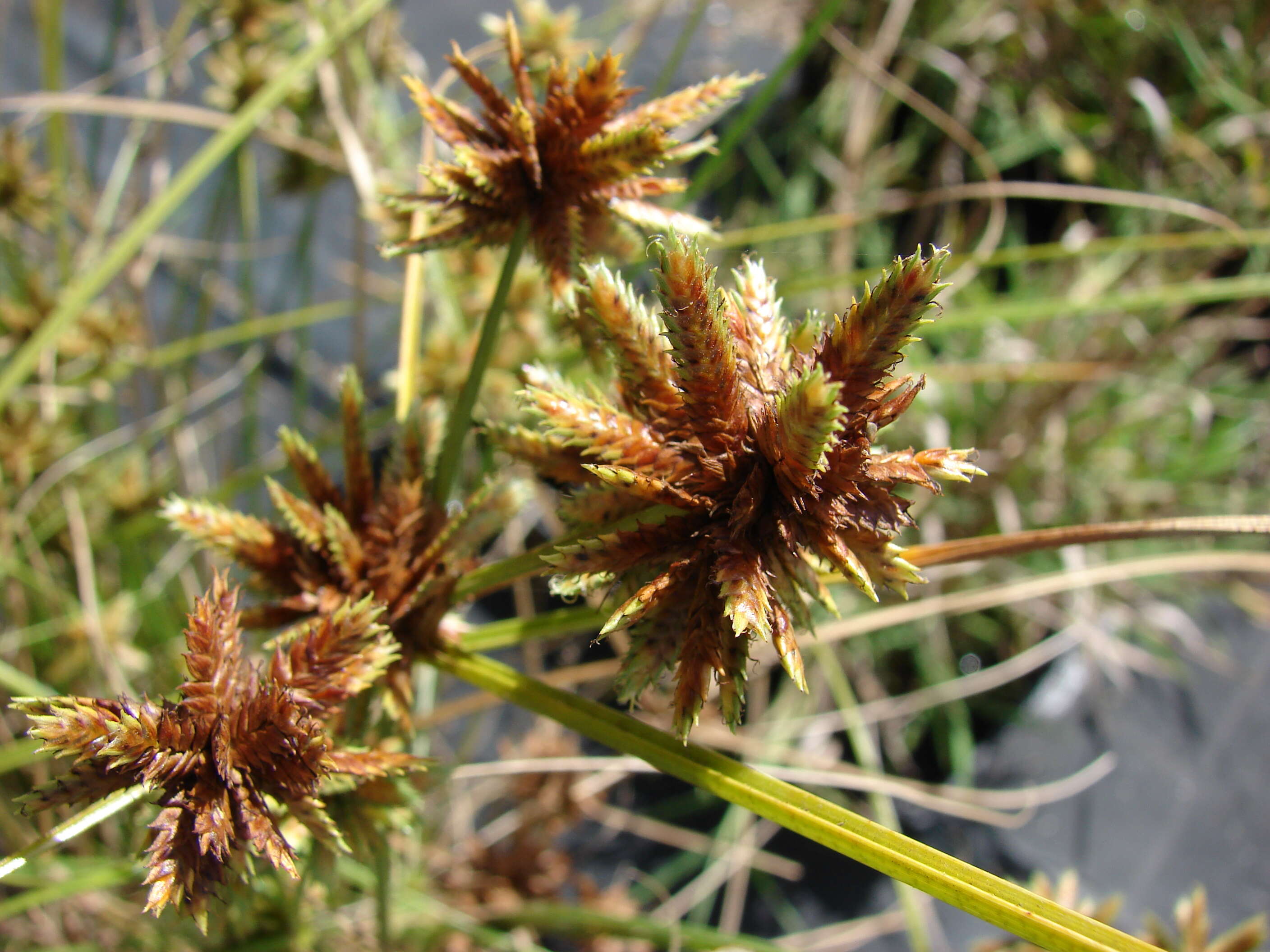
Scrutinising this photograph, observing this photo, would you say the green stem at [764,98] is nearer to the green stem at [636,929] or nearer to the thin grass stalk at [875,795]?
the thin grass stalk at [875,795]

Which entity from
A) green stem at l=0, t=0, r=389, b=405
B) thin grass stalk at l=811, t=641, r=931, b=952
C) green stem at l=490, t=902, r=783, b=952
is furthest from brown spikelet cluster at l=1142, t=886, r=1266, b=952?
green stem at l=0, t=0, r=389, b=405

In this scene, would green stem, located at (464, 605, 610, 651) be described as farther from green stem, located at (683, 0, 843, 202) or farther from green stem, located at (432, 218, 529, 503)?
green stem, located at (683, 0, 843, 202)

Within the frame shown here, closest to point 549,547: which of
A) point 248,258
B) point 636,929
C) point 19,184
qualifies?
point 636,929

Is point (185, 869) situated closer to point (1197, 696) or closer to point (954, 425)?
point (954, 425)

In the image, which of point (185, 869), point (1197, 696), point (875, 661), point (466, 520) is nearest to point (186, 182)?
point (466, 520)

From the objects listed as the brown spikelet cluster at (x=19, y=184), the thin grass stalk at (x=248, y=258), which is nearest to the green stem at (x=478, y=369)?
the thin grass stalk at (x=248, y=258)

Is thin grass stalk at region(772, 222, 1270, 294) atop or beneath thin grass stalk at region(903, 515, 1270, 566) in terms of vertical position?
atop

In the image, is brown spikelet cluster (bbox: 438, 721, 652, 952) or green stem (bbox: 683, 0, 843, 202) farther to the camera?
brown spikelet cluster (bbox: 438, 721, 652, 952)

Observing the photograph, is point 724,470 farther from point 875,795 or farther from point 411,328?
point 875,795
